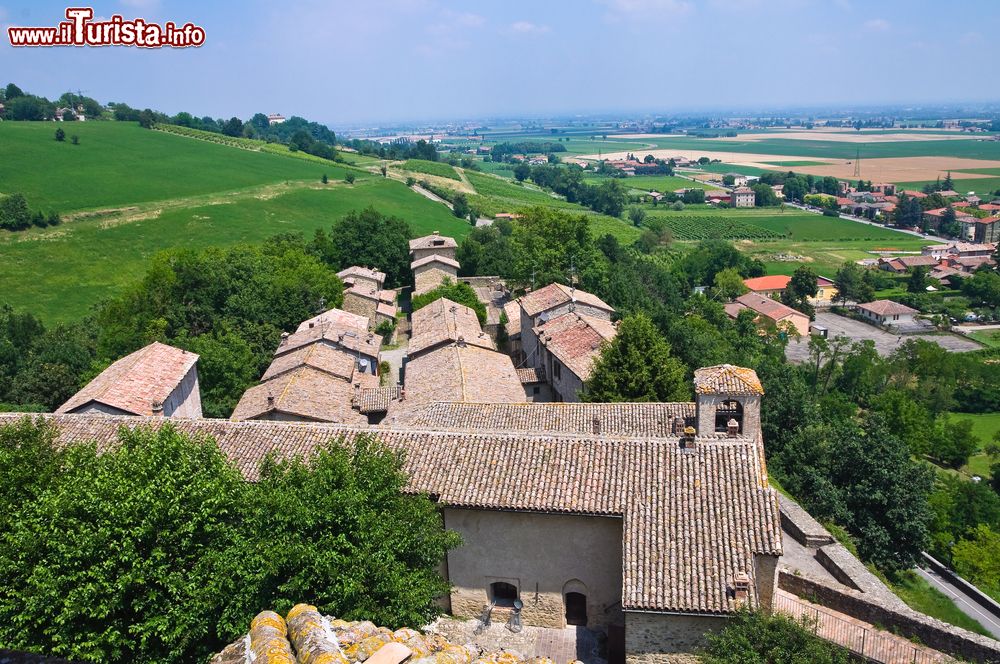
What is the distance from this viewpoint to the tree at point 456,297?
54594 mm

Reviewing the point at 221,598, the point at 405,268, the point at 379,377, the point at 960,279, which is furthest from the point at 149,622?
the point at 960,279

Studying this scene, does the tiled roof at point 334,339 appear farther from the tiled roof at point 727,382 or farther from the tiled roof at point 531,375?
the tiled roof at point 727,382

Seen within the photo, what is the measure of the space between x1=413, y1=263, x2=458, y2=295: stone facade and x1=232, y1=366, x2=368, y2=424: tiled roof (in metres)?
22.7

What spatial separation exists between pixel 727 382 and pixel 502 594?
29.9ft

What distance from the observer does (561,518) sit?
18.3 meters

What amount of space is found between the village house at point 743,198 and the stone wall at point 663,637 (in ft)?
596

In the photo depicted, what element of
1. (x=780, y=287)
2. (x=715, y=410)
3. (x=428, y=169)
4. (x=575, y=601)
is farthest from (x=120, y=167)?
(x=575, y=601)

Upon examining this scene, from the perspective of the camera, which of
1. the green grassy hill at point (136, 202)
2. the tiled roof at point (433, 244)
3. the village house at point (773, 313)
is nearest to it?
the tiled roof at point (433, 244)

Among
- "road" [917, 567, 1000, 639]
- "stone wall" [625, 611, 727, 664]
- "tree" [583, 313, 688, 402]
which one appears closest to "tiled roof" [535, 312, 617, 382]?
"tree" [583, 313, 688, 402]

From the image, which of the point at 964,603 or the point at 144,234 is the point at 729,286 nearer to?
the point at 964,603

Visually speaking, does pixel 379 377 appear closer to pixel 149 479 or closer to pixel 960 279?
pixel 149 479

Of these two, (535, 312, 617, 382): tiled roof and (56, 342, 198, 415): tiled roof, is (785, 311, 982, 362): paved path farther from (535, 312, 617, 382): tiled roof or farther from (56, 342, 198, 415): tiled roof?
→ (56, 342, 198, 415): tiled roof

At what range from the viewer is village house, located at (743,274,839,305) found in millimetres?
104812

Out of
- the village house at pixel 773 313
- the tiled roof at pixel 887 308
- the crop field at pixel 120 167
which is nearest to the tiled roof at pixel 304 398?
the village house at pixel 773 313
